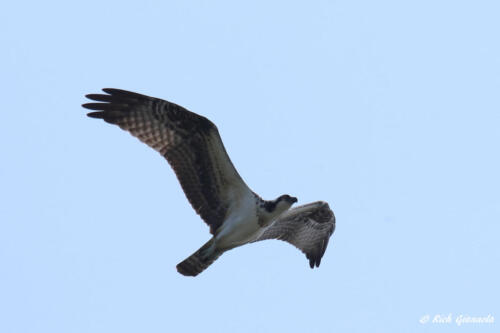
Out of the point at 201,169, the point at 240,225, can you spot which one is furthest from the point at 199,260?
the point at 201,169

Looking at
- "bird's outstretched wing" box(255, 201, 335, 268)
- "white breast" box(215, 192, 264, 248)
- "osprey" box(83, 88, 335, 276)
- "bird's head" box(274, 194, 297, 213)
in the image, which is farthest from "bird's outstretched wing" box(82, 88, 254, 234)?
"bird's outstretched wing" box(255, 201, 335, 268)

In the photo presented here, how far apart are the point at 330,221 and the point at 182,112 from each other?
3.55m

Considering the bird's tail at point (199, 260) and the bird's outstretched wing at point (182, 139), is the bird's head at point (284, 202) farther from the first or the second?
the bird's tail at point (199, 260)

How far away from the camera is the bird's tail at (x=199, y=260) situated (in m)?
13.4

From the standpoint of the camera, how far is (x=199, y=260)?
13.4m

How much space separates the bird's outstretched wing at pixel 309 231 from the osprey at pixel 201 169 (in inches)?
66.9

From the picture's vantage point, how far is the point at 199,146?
13141 millimetres

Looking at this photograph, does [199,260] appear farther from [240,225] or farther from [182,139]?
[182,139]

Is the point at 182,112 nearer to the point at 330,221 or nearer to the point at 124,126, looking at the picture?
the point at 124,126

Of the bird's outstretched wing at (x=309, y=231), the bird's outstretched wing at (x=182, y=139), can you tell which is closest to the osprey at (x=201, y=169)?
the bird's outstretched wing at (x=182, y=139)

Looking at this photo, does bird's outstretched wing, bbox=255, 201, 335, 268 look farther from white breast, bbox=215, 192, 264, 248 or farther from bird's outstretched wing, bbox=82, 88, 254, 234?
bird's outstretched wing, bbox=82, 88, 254, 234

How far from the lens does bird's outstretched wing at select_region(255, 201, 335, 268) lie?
15.1 m

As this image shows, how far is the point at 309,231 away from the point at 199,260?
2610mm

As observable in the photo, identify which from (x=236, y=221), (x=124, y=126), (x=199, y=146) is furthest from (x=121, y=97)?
(x=236, y=221)
